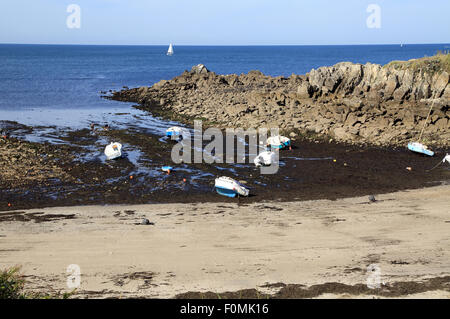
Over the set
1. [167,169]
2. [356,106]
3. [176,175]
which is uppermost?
[356,106]

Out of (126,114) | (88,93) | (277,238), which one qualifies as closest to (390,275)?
(277,238)

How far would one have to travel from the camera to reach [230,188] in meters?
26.2

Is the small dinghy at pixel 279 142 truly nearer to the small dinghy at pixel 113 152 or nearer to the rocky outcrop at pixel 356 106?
the rocky outcrop at pixel 356 106

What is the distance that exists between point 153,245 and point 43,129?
28481 millimetres

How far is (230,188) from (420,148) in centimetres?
1631

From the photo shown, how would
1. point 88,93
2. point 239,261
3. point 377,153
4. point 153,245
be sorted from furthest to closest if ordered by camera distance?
point 88,93
point 377,153
point 153,245
point 239,261

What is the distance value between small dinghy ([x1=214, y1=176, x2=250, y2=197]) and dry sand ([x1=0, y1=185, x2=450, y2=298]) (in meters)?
1.35

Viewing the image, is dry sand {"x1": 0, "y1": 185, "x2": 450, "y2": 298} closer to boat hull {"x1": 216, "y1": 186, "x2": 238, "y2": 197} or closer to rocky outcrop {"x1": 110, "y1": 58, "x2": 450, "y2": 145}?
boat hull {"x1": 216, "y1": 186, "x2": 238, "y2": 197}

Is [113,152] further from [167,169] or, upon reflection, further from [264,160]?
[264,160]

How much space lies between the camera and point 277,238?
67.5 ft

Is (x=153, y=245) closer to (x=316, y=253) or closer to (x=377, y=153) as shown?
(x=316, y=253)

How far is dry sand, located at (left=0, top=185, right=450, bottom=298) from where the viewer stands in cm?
1652

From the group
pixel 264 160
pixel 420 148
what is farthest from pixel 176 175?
pixel 420 148
